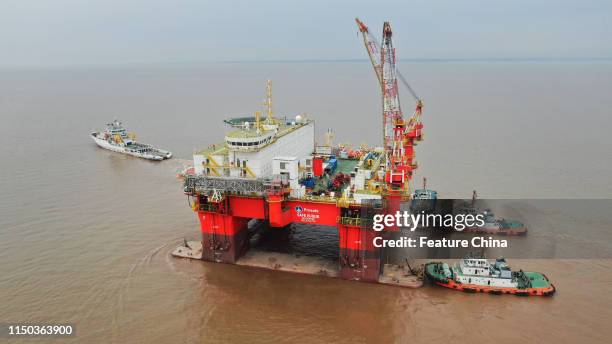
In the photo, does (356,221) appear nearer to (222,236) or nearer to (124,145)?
(222,236)

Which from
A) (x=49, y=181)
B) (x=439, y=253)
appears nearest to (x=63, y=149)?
(x=49, y=181)

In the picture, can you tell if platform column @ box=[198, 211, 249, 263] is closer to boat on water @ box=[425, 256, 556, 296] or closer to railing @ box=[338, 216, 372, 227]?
railing @ box=[338, 216, 372, 227]

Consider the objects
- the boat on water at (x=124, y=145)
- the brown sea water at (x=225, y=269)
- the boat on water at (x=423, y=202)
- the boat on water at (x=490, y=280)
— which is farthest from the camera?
the boat on water at (x=124, y=145)

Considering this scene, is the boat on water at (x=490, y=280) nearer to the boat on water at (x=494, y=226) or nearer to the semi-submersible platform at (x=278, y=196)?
the semi-submersible platform at (x=278, y=196)

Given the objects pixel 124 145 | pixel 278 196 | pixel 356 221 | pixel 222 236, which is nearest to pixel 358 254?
pixel 356 221

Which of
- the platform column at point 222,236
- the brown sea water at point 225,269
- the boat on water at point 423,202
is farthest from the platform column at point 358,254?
the boat on water at point 423,202
